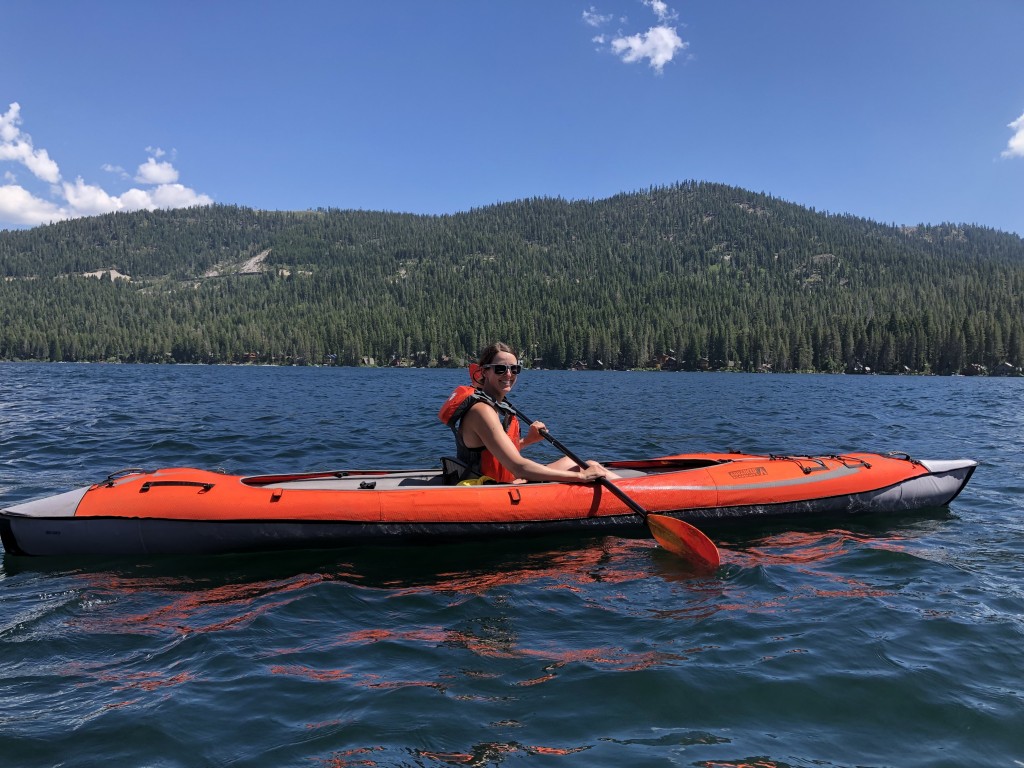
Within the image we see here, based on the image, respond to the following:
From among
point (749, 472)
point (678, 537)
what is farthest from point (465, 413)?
point (749, 472)

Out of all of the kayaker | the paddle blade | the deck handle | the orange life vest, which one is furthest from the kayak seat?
the deck handle

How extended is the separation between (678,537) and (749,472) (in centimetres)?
227

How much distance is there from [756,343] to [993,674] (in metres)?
125

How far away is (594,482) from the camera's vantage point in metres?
8.62

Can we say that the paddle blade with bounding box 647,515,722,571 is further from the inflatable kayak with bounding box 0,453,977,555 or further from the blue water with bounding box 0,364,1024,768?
the inflatable kayak with bounding box 0,453,977,555

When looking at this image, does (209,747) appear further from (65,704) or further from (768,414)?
(768,414)

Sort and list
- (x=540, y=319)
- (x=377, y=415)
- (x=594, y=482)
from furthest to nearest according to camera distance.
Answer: (x=540, y=319) < (x=377, y=415) < (x=594, y=482)

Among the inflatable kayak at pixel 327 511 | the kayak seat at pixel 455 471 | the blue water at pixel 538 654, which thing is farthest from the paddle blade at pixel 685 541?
the kayak seat at pixel 455 471

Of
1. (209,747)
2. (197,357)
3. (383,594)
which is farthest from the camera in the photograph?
(197,357)

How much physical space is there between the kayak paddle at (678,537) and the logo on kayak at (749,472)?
72.0 inches

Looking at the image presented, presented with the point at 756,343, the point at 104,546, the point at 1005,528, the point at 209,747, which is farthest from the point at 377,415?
the point at 756,343

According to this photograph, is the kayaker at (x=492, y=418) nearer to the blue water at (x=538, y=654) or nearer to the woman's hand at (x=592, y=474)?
the woman's hand at (x=592, y=474)

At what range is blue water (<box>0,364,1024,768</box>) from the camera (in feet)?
13.1

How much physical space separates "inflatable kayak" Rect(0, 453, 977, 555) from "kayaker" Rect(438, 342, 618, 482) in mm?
270
